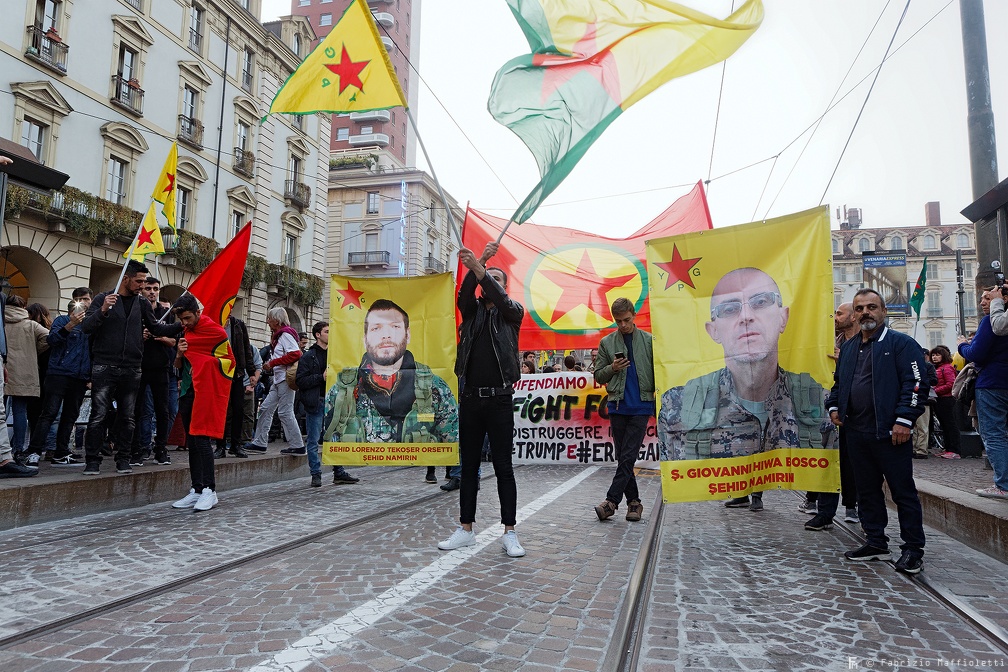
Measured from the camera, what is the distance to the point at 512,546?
4.61 metres

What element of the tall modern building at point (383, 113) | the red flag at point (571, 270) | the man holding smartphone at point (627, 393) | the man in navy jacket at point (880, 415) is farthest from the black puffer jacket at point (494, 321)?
the tall modern building at point (383, 113)

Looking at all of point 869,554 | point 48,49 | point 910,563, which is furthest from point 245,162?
point 910,563

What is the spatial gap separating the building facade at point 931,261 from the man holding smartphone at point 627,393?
233 feet

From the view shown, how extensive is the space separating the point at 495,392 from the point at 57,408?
5405 mm

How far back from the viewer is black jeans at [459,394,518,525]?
4898mm

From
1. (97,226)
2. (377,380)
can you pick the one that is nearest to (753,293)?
(377,380)

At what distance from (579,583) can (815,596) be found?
135 cm

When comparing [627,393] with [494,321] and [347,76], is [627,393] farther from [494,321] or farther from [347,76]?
[347,76]

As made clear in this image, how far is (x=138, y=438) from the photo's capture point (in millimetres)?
7645

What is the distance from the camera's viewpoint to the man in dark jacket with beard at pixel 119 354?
6602 mm

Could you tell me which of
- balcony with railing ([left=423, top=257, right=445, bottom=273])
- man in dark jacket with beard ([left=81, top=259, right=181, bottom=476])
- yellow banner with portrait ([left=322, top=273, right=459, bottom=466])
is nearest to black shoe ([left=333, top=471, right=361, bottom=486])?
yellow banner with portrait ([left=322, top=273, right=459, bottom=466])

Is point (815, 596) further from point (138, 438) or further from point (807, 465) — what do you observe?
point (138, 438)

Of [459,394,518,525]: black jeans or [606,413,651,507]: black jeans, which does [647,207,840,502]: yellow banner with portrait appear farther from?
[459,394,518,525]: black jeans

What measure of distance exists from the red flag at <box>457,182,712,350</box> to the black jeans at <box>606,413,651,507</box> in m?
5.38
